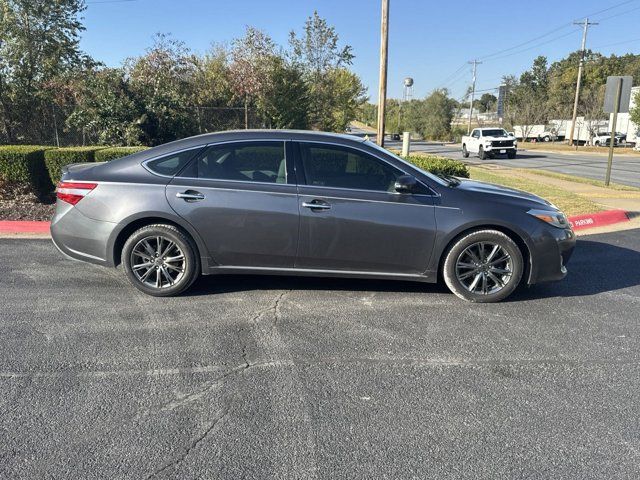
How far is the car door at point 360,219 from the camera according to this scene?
461 centimetres

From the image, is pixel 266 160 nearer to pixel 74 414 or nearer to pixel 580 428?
pixel 74 414

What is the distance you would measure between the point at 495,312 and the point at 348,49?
804 inches

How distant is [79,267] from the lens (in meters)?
5.82

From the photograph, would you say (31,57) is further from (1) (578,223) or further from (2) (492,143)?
(2) (492,143)

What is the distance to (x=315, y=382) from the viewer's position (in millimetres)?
3295

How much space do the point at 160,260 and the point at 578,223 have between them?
7.43 metres

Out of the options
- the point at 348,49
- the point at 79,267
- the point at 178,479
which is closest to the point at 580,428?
the point at 178,479

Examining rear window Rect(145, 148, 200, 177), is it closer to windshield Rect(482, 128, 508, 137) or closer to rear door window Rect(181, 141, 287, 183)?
rear door window Rect(181, 141, 287, 183)

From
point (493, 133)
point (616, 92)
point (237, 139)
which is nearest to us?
point (237, 139)

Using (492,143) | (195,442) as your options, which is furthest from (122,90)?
(492,143)

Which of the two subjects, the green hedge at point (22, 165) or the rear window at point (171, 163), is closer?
the rear window at point (171, 163)

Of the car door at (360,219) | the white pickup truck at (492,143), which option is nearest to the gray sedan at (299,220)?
the car door at (360,219)

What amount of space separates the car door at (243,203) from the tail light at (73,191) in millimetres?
828

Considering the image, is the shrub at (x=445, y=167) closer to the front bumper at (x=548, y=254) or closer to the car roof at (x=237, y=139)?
the front bumper at (x=548, y=254)
